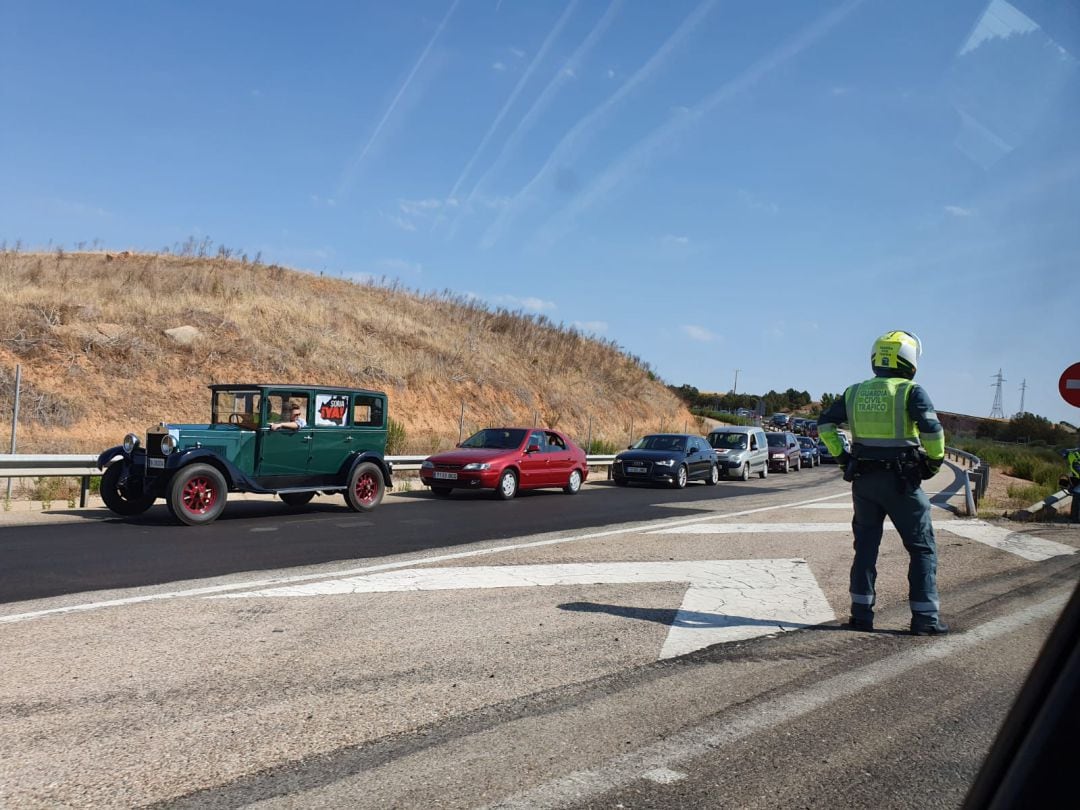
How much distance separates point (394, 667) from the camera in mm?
4906

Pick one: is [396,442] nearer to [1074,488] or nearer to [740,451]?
[740,451]

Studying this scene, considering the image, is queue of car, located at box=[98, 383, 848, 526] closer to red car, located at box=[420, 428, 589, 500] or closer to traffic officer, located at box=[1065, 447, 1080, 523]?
red car, located at box=[420, 428, 589, 500]

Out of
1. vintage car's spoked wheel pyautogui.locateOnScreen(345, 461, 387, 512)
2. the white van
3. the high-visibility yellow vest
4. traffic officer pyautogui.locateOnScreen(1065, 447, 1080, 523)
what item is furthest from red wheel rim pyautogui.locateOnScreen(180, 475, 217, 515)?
the white van

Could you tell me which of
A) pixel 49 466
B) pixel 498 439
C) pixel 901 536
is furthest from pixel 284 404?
Answer: pixel 901 536

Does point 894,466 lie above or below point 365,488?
above

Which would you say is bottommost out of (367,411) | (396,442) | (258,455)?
(258,455)

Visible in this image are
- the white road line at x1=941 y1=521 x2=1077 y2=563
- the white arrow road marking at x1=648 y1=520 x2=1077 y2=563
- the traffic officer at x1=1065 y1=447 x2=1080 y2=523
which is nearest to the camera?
the white road line at x1=941 y1=521 x2=1077 y2=563

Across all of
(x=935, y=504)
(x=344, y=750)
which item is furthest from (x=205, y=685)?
(x=935, y=504)

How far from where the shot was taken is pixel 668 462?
70.0ft

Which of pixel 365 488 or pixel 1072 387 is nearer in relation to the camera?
pixel 1072 387

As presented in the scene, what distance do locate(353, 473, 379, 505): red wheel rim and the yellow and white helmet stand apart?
9.07m

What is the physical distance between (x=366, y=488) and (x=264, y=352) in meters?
19.1

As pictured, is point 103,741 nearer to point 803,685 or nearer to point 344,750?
point 344,750

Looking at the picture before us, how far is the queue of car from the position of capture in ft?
37.2
